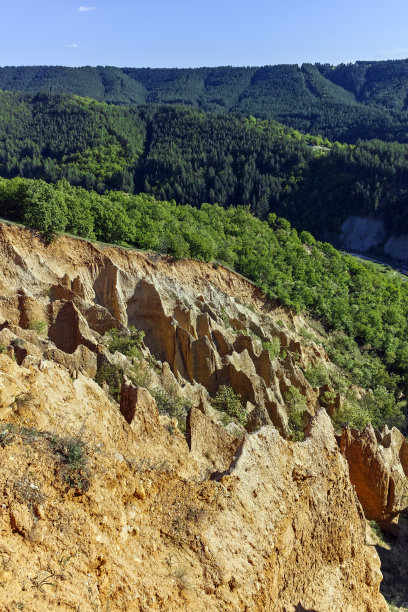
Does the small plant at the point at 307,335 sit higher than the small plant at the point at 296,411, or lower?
lower

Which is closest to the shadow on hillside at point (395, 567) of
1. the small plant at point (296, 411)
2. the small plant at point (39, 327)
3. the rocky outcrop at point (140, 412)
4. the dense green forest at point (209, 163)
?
the small plant at point (296, 411)

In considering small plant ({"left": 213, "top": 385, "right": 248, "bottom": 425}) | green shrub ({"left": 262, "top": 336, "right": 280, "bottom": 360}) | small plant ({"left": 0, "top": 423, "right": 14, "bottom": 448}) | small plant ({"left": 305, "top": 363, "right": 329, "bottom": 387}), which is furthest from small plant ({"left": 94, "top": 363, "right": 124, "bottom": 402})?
small plant ({"left": 305, "top": 363, "right": 329, "bottom": 387})

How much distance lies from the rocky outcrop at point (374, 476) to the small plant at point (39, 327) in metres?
19.8

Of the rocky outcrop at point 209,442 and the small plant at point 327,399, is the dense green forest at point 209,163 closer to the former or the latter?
the small plant at point 327,399

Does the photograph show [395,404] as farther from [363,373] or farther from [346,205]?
[346,205]

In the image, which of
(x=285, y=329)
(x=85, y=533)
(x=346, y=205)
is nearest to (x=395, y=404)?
(x=285, y=329)

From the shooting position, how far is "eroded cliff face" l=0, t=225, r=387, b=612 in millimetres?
10078

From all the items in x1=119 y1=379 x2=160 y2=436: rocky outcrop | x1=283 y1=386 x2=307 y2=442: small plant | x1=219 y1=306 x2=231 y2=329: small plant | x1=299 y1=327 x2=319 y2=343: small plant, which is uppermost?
x1=119 y1=379 x2=160 y2=436: rocky outcrop

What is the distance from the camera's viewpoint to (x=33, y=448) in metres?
11.1

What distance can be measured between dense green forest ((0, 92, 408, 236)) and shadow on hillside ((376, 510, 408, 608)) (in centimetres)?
12072

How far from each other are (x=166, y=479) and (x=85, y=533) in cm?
299

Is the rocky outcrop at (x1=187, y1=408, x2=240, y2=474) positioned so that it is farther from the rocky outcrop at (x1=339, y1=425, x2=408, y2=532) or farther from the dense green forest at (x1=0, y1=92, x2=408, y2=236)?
the dense green forest at (x1=0, y1=92, x2=408, y2=236)

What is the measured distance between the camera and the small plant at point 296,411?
3300 cm

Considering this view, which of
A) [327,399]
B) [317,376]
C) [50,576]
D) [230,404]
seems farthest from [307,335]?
[50,576]
